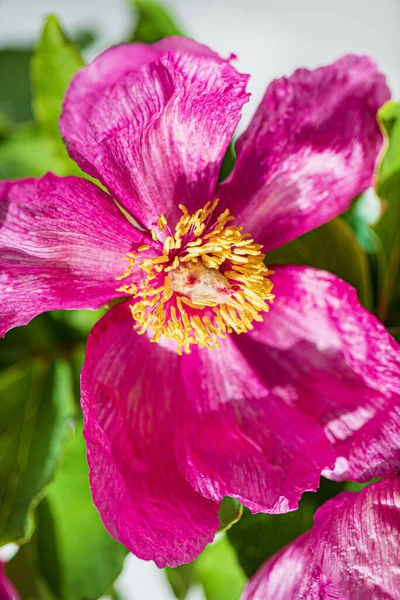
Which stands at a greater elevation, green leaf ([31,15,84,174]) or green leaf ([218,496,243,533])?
green leaf ([31,15,84,174])

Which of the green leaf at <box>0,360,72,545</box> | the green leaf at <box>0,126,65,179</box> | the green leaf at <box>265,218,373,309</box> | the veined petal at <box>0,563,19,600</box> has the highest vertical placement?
the green leaf at <box>265,218,373,309</box>

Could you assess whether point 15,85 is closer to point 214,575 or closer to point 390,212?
point 390,212

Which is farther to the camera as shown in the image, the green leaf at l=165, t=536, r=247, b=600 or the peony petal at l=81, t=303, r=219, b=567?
the green leaf at l=165, t=536, r=247, b=600

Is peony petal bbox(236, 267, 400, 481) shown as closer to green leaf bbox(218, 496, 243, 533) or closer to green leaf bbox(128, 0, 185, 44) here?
green leaf bbox(218, 496, 243, 533)

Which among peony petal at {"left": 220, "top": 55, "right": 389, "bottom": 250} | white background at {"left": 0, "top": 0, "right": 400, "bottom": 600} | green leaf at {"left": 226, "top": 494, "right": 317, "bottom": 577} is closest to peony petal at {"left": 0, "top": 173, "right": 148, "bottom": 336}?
peony petal at {"left": 220, "top": 55, "right": 389, "bottom": 250}

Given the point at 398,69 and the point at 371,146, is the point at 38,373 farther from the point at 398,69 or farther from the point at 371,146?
the point at 398,69

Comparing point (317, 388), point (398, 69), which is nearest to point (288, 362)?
point (317, 388)
